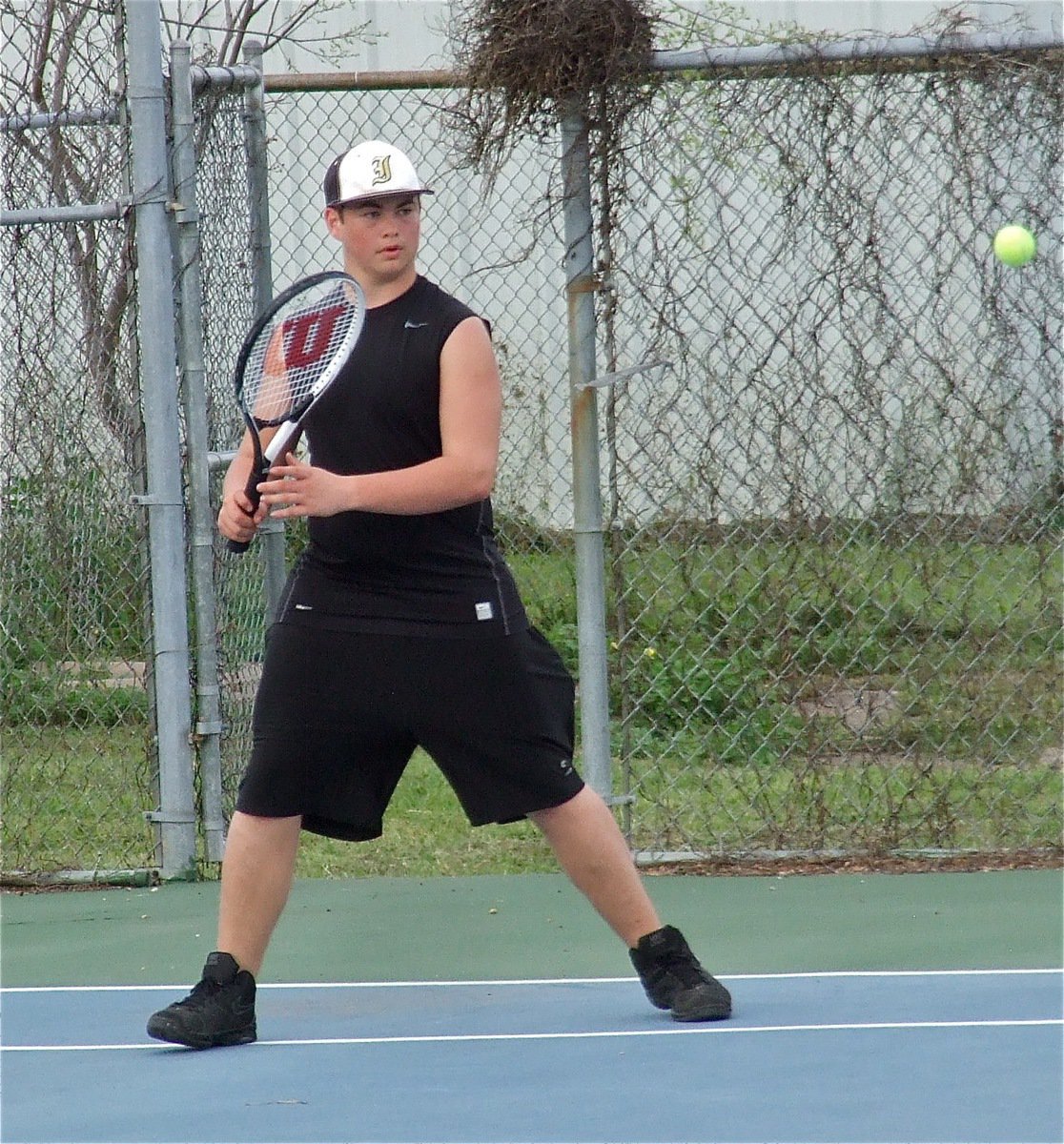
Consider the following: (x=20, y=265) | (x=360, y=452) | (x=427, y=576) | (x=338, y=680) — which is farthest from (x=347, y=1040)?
(x=20, y=265)

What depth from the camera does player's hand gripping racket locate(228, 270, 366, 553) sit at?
3773 millimetres

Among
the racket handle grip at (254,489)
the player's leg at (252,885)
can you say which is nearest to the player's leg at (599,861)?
the player's leg at (252,885)

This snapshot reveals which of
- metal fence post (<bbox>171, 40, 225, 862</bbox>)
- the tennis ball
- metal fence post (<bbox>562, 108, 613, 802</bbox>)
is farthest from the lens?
metal fence post (<bbox>171, 40, 225, 862</bbox>)

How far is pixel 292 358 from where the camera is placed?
3943 mm

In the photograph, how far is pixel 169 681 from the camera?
5.71 meters

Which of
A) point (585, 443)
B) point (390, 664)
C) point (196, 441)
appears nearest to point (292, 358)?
point (390, 664)

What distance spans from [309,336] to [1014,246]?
2436mm

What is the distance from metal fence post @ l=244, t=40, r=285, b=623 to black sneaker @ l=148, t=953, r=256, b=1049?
2.21 m

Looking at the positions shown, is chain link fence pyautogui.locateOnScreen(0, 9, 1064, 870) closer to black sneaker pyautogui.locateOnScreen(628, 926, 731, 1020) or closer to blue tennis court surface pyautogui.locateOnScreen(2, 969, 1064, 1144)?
blue tennis court surface pyautogui.locateOnScreen(2, 969, 1064, 1144)

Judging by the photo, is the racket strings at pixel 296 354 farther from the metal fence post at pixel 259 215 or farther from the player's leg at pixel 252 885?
the metal fence post at pixel 259 215

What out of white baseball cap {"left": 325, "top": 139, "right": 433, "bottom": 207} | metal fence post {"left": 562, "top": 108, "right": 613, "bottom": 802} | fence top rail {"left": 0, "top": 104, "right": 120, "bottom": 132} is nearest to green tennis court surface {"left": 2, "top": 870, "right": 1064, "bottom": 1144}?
metal fence post {"left": 562, "top": 108, "right": 613, "bottom": 802}

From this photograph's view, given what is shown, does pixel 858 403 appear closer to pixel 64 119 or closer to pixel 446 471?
pixel 446 471

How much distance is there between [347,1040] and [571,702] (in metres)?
0.89

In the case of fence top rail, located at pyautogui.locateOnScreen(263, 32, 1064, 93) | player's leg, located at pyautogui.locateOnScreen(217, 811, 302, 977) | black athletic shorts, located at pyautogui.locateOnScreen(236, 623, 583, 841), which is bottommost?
player's leg, located at pyautogui.locateOnScreen(217, 811, 302, 977)
